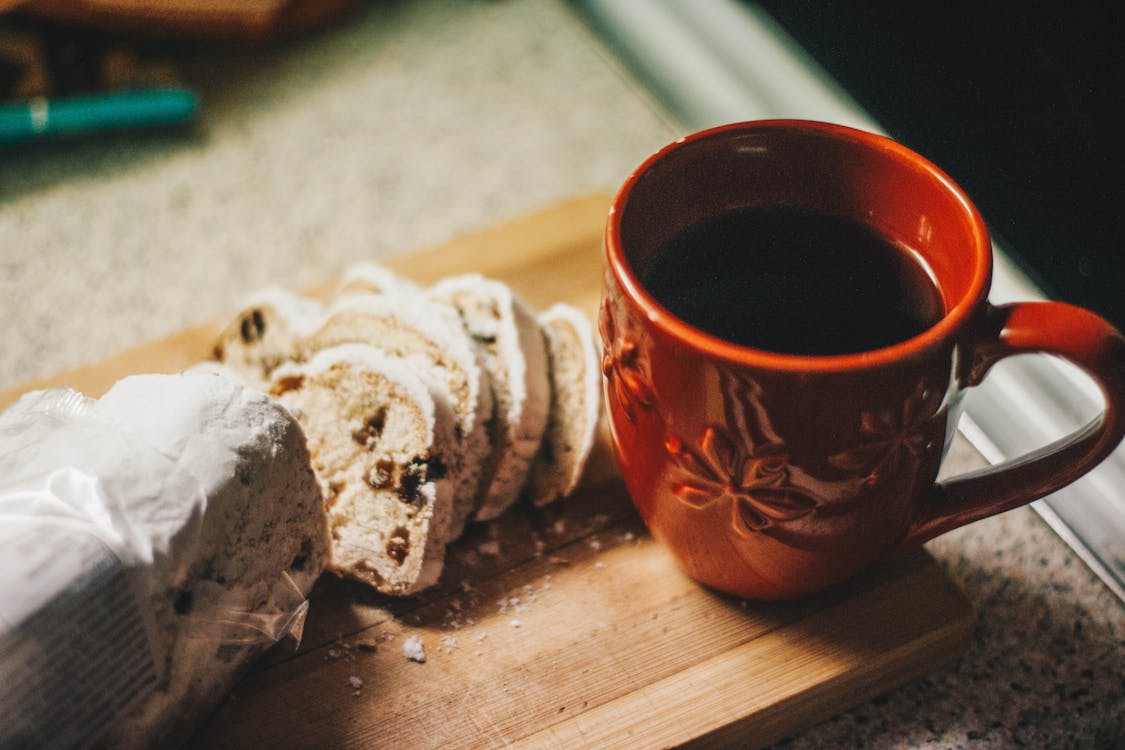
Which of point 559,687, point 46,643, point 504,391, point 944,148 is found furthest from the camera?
point 944,148

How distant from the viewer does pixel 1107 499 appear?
79 cm

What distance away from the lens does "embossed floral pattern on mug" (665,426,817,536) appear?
57 centimetres

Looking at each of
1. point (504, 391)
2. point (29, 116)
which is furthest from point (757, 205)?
point (29, 116)

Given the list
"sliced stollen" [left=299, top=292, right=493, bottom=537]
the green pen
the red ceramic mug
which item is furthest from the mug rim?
the green pen

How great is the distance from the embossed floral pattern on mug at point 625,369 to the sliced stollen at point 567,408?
15 cm

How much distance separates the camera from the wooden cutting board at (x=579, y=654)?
0.66 meters

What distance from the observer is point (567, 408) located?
2.68ft

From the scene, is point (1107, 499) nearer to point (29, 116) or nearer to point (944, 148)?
point (944, 148)

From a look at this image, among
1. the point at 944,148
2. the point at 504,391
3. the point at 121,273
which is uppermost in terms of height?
the point at 944,148

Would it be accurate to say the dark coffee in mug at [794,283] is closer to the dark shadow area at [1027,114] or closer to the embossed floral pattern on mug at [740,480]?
the embossed floral pattern on mug at [740,480]

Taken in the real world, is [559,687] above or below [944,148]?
below

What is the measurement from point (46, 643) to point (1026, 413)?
0.77 m

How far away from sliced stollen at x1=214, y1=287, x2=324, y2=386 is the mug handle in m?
0.53

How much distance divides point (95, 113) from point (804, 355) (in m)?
1.03
